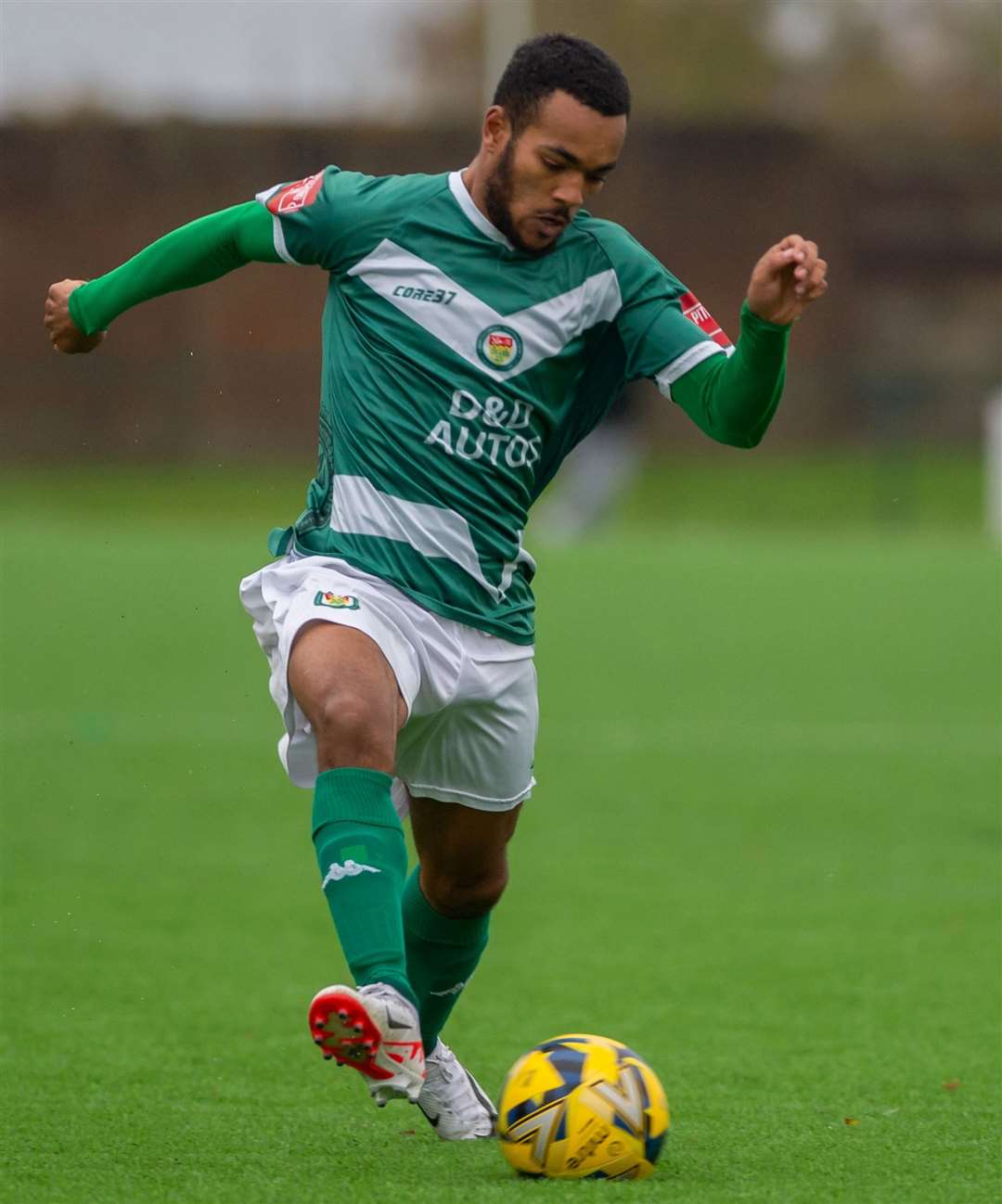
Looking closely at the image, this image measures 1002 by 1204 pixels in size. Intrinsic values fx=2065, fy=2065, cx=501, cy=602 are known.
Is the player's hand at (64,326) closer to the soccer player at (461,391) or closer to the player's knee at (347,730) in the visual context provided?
the soccer player at (461,391)

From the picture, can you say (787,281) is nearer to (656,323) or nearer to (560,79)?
(656,323)

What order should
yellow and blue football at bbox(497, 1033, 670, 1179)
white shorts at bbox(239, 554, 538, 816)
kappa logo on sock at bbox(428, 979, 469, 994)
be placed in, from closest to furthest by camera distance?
1. yellow and blue football at bbox(497, 1033, 670, 1179)
2. white shorts at bbox(239, 554, 538, 816)
3. kappa logo on sock at bbox(428, 979, 469, 994)

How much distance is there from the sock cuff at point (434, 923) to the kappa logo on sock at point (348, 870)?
2.67 feet

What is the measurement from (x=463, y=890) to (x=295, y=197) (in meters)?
1.51

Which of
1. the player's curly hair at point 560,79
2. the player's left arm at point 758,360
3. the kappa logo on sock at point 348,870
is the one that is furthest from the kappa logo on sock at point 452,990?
the player's curly hair at point 560,79

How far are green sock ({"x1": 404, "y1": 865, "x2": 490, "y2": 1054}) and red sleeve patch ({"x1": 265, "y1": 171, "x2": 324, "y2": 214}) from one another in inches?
56.9

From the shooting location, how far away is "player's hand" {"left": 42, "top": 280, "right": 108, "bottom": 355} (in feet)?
14.8

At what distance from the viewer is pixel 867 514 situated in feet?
92.0

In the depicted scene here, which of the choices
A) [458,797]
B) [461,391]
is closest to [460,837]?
[458,797]

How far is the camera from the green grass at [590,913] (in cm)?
409

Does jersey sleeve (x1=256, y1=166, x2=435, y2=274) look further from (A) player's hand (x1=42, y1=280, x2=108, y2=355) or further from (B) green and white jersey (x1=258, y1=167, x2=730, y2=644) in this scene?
(A) player's hand (x1=42, y1=280, x2=108, y2=355)

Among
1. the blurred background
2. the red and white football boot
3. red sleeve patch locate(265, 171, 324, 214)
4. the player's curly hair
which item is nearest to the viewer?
the red and white football boot

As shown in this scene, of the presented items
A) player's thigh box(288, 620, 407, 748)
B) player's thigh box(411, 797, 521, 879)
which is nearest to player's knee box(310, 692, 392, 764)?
player's thigh box(288, 620, 407, 748)

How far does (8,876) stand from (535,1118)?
3.70 meters
